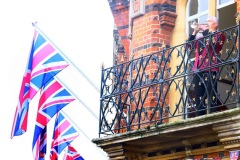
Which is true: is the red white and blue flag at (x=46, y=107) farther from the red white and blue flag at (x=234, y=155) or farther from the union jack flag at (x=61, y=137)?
the red white and blue flag at (x=234, y=155)

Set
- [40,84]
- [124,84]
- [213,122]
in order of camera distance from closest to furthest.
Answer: [213,122] < [124,84] < [40,84]

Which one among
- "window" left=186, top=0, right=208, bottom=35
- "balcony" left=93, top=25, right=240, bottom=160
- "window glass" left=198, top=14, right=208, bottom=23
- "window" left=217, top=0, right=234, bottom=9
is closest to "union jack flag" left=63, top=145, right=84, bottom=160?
"balcony" left=93, top=25, right=240, bottom=160

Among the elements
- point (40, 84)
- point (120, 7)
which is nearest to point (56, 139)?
point (40, 84)

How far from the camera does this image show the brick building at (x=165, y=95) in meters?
11.6

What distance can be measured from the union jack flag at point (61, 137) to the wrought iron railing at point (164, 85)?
2913 mm

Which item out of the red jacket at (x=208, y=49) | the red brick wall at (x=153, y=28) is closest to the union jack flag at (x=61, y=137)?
the red brick wall at (x=153, y=28)

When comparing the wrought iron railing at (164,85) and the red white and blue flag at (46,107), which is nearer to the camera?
the wrought iron railing at (164,85)

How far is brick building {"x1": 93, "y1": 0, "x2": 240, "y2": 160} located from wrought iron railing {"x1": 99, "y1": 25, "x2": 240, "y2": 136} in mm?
15

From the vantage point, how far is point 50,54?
51.8ft

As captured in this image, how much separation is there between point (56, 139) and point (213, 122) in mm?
6399

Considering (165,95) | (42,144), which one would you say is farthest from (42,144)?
(165,95)

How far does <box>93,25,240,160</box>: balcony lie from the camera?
11.5 meters

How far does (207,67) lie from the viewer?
1180cm

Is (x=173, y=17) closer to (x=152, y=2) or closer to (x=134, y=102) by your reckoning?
(x=152, y=2)
